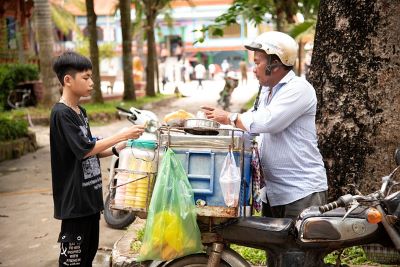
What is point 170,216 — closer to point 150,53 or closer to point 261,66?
point 261,66

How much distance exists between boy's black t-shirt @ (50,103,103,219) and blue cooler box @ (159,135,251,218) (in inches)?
25.0

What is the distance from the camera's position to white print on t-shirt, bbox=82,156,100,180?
11.8 feet

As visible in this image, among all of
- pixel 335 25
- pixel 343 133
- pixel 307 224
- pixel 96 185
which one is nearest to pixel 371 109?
pixel 343 133

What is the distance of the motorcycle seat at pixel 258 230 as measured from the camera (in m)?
3.17

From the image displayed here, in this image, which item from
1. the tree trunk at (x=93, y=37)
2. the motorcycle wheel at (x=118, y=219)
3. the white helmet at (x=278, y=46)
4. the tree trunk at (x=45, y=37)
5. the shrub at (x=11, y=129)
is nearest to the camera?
the white helmet at (x=278, y=46)

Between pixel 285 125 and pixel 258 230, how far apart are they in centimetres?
59

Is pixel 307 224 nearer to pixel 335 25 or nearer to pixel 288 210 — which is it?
pixel 288 210

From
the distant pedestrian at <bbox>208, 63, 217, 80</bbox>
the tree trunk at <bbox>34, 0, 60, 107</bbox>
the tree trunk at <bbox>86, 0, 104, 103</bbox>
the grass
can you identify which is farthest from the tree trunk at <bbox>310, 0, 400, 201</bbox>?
the distant pedestrian at <bbox>208, 63, 217, 80</bbox>

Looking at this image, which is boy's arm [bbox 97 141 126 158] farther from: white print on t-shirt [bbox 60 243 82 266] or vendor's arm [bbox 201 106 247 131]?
vendor's arm [bbox 201 106 247 131]

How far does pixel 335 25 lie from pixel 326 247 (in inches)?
92.0

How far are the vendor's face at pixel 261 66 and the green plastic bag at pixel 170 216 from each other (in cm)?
73

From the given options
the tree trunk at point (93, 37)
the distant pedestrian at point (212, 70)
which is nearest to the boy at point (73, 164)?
the tree trunk at point (93, 37)

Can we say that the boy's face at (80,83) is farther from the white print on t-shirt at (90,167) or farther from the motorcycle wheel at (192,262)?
the motorcycle wheel at (192,262)

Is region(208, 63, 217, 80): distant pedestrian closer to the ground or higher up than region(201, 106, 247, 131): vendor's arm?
closer to the ground
